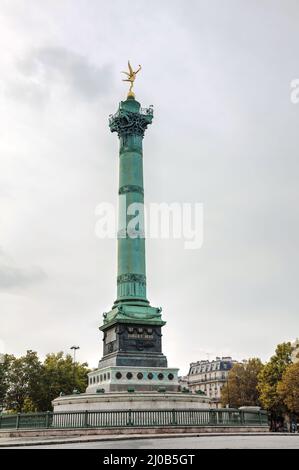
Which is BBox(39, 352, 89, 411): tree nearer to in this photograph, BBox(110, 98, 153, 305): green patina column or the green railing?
BBox(110, 98, 153, 305): green patina column

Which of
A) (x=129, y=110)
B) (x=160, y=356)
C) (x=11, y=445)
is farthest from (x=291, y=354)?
(x=11, y=445)

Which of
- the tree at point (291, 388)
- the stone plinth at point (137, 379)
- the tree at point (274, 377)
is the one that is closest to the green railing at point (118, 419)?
the stone plinth at point (137, 379)

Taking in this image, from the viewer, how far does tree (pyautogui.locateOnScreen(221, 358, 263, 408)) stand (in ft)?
273

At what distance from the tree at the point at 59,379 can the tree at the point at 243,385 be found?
83.4ft

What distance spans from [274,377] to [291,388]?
8277mm

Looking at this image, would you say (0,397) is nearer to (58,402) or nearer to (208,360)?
(58,402)

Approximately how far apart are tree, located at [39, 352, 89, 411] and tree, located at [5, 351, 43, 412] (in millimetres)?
960

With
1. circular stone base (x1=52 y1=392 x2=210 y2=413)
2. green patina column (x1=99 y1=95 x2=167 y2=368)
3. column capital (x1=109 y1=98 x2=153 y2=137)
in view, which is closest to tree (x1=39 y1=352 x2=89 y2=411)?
green patina column (x1=99 y1=95 x2=167 y2=368)

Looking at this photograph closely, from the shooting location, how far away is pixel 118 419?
2820 cm

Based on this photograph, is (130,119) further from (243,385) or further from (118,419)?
(243,385)

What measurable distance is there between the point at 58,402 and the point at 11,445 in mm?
18634

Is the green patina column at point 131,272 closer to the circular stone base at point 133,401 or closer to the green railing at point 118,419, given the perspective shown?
the circular stone base at point 133,401

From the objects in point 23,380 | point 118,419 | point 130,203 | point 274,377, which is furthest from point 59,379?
point 118,419

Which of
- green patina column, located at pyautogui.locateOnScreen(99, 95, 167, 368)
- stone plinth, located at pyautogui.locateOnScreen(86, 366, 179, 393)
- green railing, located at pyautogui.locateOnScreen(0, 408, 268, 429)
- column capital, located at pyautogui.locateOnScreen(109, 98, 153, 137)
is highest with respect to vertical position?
column capital, located at pyautogui.locateOnScreen(109, 98, 153, 137)
